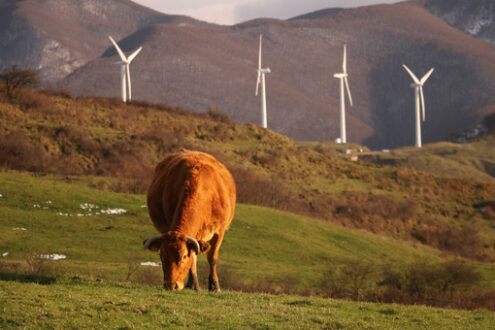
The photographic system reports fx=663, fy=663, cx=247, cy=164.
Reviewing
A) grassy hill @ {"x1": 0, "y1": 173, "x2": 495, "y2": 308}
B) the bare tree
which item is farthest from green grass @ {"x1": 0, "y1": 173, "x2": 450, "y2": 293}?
the bare tree

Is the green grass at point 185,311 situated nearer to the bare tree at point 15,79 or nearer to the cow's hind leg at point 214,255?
the cow's hind leg at point 214,255

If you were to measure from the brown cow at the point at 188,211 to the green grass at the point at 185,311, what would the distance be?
0.78 m

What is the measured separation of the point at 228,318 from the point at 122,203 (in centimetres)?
2832

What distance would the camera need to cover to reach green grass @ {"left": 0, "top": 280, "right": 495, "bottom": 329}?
12469mm

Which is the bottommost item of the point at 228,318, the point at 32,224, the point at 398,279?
the point at 398,279

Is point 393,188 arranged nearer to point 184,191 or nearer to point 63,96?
point 63,96

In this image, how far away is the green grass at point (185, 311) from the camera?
1247 cm

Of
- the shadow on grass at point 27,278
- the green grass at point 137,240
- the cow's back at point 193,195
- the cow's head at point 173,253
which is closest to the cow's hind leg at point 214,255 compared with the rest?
the cow's back at point 193,195

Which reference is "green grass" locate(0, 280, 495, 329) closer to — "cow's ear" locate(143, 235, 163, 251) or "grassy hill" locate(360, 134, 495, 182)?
"cow's ear" locate(143, 235, 163, 251)

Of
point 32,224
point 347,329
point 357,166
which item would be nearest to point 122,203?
point 32,224

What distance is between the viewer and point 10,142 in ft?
176

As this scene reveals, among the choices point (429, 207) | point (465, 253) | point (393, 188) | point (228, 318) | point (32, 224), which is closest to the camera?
point (228, 318)

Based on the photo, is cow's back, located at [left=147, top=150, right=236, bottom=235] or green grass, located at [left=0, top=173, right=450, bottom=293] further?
green grass, located at [left=0, top=173, right=450, bottom=293]

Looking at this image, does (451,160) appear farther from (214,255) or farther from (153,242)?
(153,242)
